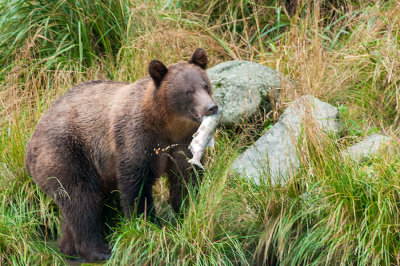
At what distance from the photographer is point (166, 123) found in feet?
16.6

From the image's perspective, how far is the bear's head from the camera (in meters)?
4.91

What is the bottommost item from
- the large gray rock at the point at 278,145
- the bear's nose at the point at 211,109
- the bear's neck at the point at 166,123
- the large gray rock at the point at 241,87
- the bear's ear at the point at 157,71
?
the large gray rock at the point at 278,145

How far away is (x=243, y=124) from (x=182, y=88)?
1232mm

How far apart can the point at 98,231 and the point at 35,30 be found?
342cm

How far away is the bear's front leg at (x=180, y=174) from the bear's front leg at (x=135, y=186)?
0.68 ft

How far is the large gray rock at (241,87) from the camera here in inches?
248

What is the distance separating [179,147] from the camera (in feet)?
16.8

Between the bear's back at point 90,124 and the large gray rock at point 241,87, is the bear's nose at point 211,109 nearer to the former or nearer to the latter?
the bear's back at point 90,124

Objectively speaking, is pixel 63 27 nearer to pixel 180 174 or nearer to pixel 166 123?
pixel 166 123

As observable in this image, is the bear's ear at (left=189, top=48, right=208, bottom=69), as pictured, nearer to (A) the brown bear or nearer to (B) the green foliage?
(A) the brown bear

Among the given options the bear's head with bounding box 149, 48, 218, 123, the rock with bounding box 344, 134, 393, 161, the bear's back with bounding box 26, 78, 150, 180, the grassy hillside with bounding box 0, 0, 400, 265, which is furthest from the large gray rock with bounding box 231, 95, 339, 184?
the bear's back with bounding box 26, 78, 150, 180

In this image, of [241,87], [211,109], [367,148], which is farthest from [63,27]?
[367,148]

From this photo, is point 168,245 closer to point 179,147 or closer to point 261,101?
point 179,147

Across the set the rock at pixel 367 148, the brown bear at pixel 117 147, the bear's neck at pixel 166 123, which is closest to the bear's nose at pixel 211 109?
the brown bear at pixel 117 147
